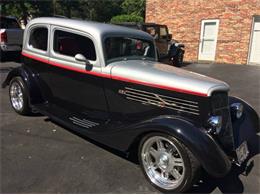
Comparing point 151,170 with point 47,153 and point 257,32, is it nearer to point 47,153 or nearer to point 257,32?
point 47,153

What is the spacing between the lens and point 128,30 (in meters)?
4.94

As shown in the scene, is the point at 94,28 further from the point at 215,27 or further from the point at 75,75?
the point at 215,27

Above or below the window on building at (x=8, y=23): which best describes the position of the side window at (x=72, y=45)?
below

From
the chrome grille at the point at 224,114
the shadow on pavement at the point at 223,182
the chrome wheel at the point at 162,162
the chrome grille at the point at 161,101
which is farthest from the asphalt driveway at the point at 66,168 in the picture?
the chrome grille at the point at 161,101

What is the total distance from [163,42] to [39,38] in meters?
7.92

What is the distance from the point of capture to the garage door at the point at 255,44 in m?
14.0

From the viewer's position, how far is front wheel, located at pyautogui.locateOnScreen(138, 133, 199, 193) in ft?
10.7

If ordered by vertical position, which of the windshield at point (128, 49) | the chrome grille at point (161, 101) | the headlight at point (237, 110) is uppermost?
the windshield at point (128, 49)

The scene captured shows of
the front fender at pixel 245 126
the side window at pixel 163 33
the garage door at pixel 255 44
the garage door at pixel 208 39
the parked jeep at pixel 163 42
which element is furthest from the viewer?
the garage door at pixel 208 39

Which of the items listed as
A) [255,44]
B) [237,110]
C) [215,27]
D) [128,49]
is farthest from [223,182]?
[215,27]

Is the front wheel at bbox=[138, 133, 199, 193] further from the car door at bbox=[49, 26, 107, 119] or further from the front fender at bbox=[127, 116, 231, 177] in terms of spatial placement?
the car door at bbox=[49, 26, 107, 119]

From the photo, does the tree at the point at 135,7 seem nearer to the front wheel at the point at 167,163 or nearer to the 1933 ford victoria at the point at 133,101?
the 1933 ford victoria at the point at 133,101

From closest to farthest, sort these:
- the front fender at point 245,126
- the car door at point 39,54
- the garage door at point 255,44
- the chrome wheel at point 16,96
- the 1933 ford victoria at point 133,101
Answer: the 1933 ford victoria at point 133,101
the front fender at point 245,126
the car door at point 39,54
the chrome wheel at point 16,96
the garage door at point 255,44

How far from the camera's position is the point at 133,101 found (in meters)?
4.04
